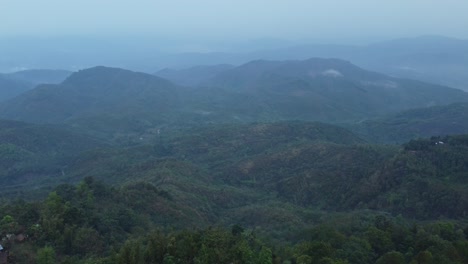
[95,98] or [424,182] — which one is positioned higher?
[424,182]

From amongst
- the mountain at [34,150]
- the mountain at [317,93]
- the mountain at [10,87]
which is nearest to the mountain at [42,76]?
the mountain at [10,87]

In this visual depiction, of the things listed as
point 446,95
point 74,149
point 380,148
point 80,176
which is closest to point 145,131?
point 74,149

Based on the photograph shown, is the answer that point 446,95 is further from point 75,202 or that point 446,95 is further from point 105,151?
point 75,202

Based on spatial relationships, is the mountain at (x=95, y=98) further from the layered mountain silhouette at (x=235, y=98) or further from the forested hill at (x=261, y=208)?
the forested hill at (x=261, y=208)

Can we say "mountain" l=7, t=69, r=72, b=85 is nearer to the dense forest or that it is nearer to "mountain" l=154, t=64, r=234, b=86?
"mountain" l=154, t=64, r=234, b=86

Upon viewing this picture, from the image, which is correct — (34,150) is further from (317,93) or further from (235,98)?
(317,93)

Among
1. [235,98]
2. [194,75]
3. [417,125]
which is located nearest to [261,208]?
[417,125]

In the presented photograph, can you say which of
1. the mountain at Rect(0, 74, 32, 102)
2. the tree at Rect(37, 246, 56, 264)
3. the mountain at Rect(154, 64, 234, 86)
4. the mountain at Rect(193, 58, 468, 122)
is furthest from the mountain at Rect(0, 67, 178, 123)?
the tree at Rect(37, 246, 56, 264)
